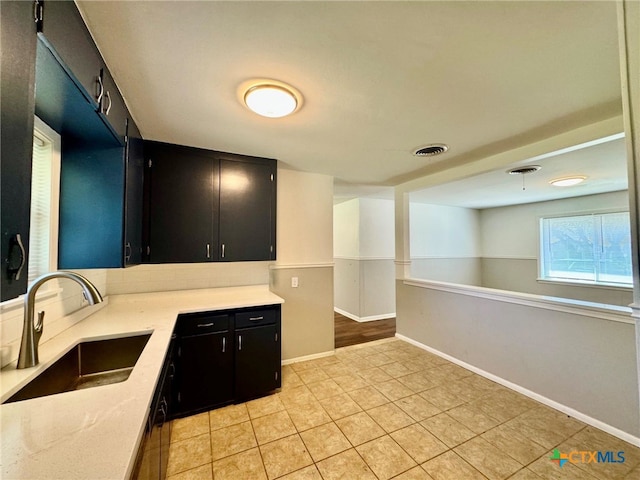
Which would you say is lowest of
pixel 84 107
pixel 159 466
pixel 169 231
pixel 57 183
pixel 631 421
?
pixel 631 421

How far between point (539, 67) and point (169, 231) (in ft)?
9.39

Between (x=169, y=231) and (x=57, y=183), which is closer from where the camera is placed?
(x=57, y=183)

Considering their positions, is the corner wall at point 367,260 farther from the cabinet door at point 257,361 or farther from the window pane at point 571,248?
the window pane at point 571,248

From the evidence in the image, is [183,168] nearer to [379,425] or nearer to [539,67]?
[539,67]

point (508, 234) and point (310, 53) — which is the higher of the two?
point (310, 53)

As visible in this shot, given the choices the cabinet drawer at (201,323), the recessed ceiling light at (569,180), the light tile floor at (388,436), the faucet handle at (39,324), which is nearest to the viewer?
the faucet handle at (39,324)

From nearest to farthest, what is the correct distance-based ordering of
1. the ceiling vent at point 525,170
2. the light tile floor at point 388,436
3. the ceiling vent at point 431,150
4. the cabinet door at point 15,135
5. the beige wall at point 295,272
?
the cabinet door at point 15,135 < the light tile floor at point 388,436 < the ceiling vent at point 431,150 < the beige wall at point 295,272 < the ceiling vent at point 525,170

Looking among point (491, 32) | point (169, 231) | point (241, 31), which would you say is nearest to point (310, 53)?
point (241, 31)

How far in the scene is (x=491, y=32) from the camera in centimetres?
110

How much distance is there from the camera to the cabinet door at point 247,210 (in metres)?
2.52

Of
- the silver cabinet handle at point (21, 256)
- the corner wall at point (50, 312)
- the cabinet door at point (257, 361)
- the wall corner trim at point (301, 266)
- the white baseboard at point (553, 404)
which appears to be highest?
the silver cabinet handle at point (21, 256)

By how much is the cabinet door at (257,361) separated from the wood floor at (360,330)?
144cm

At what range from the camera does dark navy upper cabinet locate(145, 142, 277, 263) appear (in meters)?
2.26

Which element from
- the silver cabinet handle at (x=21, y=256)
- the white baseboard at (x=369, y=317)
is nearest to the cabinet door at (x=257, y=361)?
the silver cabinet handle at (x=21, y=256)
